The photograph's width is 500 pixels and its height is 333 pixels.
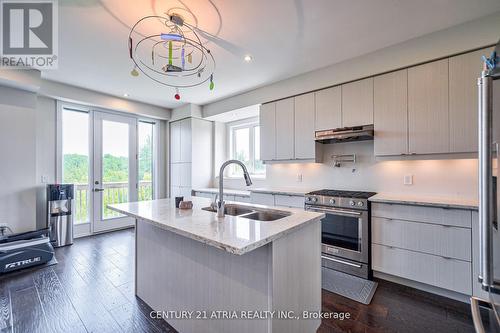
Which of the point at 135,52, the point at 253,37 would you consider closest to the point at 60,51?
the point at 135,52

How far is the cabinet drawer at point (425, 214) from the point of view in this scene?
2.07 m

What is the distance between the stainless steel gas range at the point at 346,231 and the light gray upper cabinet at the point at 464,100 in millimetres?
1052

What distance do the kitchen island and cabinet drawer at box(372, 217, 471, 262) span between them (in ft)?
4.03

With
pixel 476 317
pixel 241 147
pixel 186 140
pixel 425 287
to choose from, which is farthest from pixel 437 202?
pixel 186 140

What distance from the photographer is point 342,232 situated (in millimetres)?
2756

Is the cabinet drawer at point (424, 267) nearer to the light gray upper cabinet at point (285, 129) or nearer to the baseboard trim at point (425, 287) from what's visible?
the baseboard trim at point (425, 287)

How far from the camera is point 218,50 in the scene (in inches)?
105

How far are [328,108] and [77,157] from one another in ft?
14.9

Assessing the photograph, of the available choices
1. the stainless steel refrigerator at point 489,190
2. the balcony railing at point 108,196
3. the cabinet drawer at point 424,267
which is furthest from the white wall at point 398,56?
the balcony railing at point 108,196

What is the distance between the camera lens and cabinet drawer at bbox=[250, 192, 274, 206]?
3.49 metres

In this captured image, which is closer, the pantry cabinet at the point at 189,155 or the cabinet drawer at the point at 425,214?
the cabinet drawer at the point at 425,214

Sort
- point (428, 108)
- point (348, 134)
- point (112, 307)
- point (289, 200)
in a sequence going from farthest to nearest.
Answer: point (289, 200)
point (348, 134)
point (428, 108)
point (112, 307)

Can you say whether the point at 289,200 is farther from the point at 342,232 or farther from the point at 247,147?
the point at 247,147

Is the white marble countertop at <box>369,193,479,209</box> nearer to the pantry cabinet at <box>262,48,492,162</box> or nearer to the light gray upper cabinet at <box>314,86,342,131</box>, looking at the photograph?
the pantry cabinet at <box>262,48,492,162</box>
